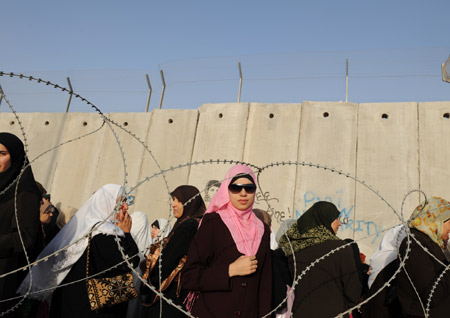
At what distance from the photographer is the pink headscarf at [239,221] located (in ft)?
9.78

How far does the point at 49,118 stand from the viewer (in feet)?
39.9

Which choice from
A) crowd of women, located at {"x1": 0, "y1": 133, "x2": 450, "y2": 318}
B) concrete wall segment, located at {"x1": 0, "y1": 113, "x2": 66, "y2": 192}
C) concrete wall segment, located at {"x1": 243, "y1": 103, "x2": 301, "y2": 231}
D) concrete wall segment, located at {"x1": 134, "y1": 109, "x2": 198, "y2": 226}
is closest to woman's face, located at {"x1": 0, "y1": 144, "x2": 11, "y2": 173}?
crowd of women, located at {"x1": 0, "y1": 133, "x2": 450, "y2": 318}

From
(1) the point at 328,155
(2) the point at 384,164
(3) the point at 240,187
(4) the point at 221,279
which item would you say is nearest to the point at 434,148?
(2) the point at 384,164

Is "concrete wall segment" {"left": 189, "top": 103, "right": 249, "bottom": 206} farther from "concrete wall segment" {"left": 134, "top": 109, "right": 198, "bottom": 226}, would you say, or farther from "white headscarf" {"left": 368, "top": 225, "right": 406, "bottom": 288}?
"white headscarf" {"left": 368, "top": 225, "right": 406, "bottom": 288}

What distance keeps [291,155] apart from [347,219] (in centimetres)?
171

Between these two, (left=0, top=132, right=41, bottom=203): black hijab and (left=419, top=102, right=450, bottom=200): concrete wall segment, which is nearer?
(left=0, top=132, right=41, bottom=203): black hijab

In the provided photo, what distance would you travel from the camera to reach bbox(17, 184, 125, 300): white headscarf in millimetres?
3508

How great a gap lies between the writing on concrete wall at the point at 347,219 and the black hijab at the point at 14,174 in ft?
20.4

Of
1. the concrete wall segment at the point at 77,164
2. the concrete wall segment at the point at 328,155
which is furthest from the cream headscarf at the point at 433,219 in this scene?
the concrete wall segment at the point at 77,164

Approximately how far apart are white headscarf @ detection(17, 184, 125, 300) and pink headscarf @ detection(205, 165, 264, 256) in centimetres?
81

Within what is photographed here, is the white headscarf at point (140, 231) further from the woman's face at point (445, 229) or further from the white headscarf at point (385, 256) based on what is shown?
the woman's face at point (445, 229)

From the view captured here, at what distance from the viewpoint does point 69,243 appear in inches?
142

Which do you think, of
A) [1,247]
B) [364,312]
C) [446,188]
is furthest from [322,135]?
[1,247]

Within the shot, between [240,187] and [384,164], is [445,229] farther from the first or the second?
[384,164]
